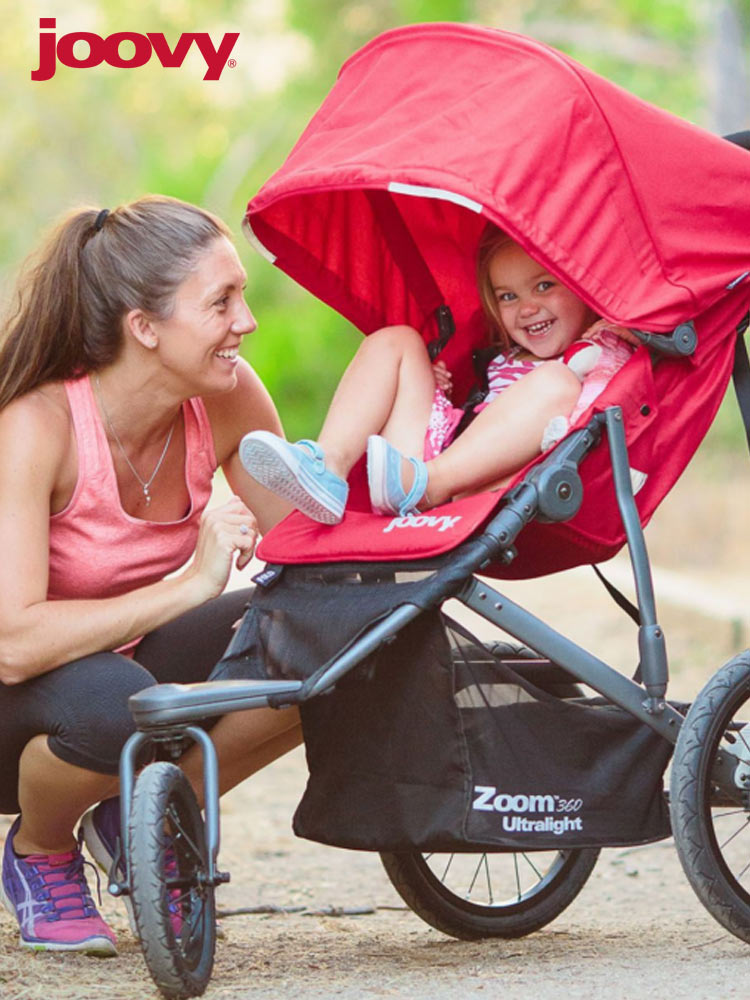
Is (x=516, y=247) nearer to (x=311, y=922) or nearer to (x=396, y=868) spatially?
(x=396, y=868)

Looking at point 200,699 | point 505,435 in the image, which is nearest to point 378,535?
point 505,435

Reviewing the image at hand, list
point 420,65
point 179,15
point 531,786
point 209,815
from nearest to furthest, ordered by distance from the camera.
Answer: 1. point 209,815
2. point 531,786
3. point 420,65
4. point 179,15

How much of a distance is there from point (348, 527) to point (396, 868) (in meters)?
0.78

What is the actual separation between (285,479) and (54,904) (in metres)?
0.95

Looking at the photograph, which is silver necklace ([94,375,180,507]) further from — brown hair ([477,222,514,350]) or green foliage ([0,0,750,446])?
brown hair ([477,222,514,350])

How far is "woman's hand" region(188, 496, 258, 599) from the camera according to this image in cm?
275

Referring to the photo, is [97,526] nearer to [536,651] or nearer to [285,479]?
[285,479]

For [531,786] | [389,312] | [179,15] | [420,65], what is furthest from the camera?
[179,15]

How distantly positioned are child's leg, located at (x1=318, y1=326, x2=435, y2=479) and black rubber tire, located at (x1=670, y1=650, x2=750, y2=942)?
29.3 inches

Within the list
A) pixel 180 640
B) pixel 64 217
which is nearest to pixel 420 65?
pixel 64 217

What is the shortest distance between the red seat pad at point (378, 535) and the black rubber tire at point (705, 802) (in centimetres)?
50

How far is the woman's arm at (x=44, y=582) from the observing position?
9.09 feet

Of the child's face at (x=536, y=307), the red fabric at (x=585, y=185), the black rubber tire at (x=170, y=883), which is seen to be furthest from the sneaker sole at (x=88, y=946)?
the child's face at (x=536, y=307)

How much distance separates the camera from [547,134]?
275 centimetres
